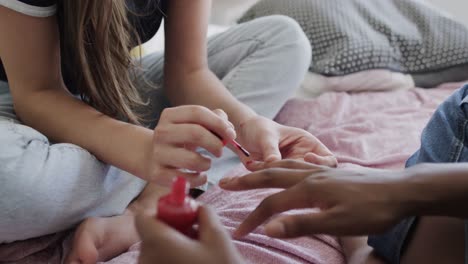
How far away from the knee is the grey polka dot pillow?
0.24 metres

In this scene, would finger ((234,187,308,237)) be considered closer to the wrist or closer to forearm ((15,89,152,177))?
the wrist

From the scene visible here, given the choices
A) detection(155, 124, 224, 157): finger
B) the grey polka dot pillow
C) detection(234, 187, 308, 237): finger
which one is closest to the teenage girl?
detection(155, 124, 224, 157): finger

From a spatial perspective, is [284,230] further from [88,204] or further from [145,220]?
[88,204]

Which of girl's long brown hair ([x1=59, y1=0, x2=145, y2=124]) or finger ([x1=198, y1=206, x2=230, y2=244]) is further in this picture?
girl's long brown hair ([x1=59, y1=0, x2=145, y2=124])

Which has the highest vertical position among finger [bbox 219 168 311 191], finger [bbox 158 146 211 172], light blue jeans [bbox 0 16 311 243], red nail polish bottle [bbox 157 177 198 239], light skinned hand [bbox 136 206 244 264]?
red nail polish bottle [bbox 157 177 198 239]

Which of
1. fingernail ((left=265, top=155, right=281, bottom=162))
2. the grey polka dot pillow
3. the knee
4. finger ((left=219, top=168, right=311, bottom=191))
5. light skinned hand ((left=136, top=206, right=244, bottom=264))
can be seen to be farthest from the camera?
the grey polka dot pillow

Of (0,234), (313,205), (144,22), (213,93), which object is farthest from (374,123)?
(0,234)

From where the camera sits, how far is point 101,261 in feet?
2.26

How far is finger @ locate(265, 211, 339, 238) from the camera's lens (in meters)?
0.46

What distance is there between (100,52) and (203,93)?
20 cm

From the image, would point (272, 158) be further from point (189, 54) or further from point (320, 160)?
point (189, 54)

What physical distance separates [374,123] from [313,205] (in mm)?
620

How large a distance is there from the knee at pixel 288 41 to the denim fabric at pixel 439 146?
36 cm

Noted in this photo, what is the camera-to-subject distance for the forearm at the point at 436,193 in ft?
1.55
